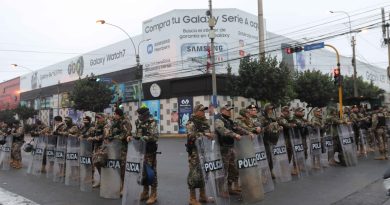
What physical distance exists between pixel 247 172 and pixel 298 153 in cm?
295

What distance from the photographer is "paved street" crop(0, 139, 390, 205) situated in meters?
7.46

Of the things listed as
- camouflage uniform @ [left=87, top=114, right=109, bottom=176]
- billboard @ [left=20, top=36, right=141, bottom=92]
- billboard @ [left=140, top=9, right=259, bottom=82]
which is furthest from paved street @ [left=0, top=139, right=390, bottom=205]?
billboard @ [left=20, top=36, right=141, bottom=92]

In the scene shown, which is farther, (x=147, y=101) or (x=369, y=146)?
(x=147, y=101)

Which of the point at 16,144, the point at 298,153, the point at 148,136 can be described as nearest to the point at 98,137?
the point at 148,136

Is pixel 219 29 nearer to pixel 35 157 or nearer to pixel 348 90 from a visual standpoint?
pixel 348 90

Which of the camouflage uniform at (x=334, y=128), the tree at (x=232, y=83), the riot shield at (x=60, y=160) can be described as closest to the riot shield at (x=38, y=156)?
the riot shield at (x=60, y=160)

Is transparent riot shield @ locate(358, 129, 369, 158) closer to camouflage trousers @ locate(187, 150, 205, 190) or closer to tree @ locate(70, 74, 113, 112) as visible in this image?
camouflage trousers @ locate(187, 150, 205, 190)

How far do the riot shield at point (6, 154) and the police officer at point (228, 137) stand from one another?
8.88 metres

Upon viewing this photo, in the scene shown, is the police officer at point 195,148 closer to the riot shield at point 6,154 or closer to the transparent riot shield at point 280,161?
the transparent riot shield at point 280,161

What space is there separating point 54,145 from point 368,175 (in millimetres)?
8234

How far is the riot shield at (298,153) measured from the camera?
9727mm

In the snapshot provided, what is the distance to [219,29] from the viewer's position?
3297 cm

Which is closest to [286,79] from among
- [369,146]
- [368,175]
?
[369,146]

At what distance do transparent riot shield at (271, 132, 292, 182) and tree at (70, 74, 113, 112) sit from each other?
28404mm
